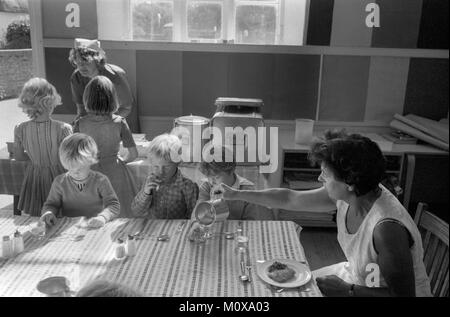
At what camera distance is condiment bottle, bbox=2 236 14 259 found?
0.87 meters

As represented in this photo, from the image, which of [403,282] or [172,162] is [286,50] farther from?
[403,282]

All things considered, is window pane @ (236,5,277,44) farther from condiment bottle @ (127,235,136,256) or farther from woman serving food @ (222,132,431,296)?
condiment bottle @ (127,235,136,256)

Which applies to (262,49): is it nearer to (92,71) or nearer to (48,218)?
(92,71)

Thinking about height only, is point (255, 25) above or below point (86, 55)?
above

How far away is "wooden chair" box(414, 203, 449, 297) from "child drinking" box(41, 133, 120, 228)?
28.3 inches

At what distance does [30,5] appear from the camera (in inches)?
74.0

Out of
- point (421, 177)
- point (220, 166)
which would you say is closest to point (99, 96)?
point (220, 166)

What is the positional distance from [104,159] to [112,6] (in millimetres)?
852

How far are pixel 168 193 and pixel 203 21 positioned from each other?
1.09 m

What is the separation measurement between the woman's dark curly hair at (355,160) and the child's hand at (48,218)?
0.63 meters

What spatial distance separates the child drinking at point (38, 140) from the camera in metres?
1.30

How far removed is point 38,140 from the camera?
4.36ft

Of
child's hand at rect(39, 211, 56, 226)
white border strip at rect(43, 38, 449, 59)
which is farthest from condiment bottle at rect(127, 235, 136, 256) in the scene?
white border strip at rect(43, 38, 449, 59)

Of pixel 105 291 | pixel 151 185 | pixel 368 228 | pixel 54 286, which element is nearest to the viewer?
pixel 105 291
